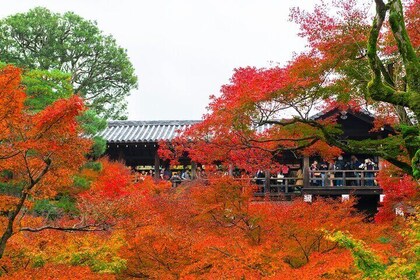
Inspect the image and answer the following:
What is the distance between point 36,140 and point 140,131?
17.8 m

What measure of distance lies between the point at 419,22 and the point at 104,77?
27923 millimetres

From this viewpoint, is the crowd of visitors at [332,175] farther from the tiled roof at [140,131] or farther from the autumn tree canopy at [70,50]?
the autumn tree canopy at [70,50]

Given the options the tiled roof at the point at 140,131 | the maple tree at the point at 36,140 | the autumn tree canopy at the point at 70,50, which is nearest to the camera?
the maple tree at the point at 36,140

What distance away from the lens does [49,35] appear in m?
32.3

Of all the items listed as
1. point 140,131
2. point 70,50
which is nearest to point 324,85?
point 140,131

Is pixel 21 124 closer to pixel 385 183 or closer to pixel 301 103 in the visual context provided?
pixel 301 103

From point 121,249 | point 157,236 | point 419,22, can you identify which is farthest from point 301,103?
point 121,249

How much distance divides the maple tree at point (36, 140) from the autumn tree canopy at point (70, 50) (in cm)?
2210

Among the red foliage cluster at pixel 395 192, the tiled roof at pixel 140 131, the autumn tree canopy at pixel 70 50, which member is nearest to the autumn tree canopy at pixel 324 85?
the red foliage cluster at pixel 395 192

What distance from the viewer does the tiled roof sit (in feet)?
81.0

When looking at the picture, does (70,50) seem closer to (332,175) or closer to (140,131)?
(140,131)

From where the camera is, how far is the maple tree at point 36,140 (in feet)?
27.5

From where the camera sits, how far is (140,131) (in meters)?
26.6

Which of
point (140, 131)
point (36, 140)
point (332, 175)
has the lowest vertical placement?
point (36, 140)
